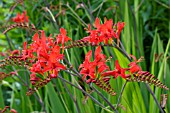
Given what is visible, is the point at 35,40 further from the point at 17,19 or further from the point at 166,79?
the point at 17,19

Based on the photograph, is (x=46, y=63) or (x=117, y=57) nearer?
(x=46, y=63)

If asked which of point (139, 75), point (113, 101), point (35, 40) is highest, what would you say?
point (35, 40)

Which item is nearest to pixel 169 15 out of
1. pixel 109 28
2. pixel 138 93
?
pixel 138 93

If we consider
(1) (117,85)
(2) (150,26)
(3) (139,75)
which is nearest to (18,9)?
(2) (150,26)

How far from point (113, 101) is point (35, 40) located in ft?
2.29

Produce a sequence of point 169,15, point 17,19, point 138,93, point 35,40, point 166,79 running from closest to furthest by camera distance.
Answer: point 35,40 → point 138,93 → point 166,79 → point 17,19 → point 169,15

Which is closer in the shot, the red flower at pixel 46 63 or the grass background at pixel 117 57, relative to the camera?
the red flower at pixel 46 63

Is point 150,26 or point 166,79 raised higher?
point 150,26

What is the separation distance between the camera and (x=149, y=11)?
3.47m

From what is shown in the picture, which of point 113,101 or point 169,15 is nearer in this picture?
point 113,101

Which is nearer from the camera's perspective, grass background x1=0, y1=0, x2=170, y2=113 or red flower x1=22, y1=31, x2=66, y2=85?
red flower x1=22, y1=31, x2=66, y2=85

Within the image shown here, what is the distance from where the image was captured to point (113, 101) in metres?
2.08

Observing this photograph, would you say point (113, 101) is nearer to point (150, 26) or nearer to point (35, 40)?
point (35, 40)

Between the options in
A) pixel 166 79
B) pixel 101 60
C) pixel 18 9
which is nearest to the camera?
pixel 101 60
